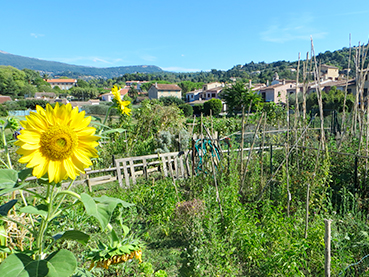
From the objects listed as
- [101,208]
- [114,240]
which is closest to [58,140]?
[101,208]

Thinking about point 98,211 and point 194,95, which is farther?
point 194,95

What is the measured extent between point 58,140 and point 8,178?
0.21 metres

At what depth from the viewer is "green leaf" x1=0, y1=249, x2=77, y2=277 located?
834 millimetres

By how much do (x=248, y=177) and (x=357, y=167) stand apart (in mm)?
1694

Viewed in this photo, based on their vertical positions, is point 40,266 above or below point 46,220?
below

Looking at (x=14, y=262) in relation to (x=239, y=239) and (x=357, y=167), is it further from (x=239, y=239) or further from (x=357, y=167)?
(x=357, y=167)

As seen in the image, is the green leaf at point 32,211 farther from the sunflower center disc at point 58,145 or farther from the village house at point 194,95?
the village house at point 194,95

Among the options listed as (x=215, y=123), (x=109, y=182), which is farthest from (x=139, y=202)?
(x=215, y=123)

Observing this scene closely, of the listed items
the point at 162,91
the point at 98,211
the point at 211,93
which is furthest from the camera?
the point at 162,91

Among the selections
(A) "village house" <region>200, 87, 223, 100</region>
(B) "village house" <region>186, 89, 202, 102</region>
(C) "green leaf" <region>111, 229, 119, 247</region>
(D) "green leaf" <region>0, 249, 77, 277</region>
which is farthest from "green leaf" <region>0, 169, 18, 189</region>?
(B) "village house" <region>186, 89, 202, 102</region>

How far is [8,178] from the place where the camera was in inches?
36.9

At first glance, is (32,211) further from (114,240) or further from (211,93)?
(211,93)

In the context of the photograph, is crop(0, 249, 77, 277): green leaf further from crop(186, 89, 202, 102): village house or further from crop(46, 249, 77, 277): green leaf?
crop(186, 89, 202, 102): village house

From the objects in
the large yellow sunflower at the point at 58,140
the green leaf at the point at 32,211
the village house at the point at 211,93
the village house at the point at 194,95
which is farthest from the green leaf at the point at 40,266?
the village house at the point at 194,95
